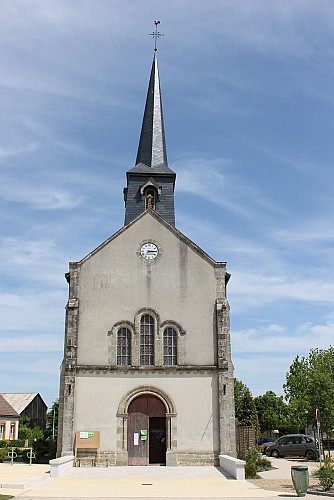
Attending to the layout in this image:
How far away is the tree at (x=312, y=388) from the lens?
33.8 metres

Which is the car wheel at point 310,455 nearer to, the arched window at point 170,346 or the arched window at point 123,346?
the arched window at point 170,346

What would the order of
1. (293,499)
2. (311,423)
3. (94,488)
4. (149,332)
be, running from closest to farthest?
(293,499) → (94,488) → (149,332) → (311,423)

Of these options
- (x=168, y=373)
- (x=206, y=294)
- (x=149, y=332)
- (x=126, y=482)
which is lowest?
(x=126, y=482)

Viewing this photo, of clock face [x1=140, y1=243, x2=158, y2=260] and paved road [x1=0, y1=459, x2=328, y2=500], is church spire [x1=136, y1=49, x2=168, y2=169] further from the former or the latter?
paved road [x1=0, y1=459, x2=328, y2=500]

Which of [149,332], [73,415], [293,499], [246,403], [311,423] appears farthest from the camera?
[246,403]

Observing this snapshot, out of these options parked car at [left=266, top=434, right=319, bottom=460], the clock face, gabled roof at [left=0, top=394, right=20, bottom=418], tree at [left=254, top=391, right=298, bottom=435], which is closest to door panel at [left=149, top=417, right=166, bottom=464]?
the clock face

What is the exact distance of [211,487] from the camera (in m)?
16.4

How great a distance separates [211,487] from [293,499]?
340 centimetres

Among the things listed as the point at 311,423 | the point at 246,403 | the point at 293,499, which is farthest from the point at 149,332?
the point at 246,403

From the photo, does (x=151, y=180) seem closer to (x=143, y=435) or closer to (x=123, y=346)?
(x=123, y=346)

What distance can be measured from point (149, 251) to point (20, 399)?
146ft

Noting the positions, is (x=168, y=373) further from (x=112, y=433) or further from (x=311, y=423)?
(x=311, y=423)

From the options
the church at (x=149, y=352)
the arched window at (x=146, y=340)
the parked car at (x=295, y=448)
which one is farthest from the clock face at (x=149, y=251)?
the parked car at (x=295, y=448)

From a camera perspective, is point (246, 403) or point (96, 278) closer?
point (96, 278)
